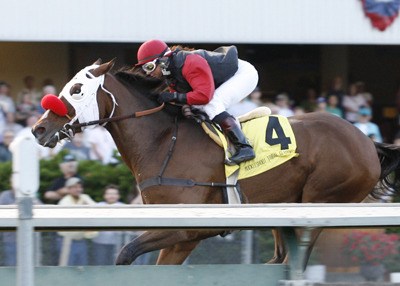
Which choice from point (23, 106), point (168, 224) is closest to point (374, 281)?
point (168, 224)

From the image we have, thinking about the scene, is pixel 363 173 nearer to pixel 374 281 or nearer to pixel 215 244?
pixel 215 244

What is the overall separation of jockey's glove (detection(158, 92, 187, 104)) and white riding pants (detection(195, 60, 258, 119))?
5.0 inches

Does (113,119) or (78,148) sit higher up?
(113,119)

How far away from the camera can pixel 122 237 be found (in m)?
5.87

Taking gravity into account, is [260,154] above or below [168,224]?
below

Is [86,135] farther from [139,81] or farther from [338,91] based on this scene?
[338,91]

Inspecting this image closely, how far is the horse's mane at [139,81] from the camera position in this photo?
21.9 feet

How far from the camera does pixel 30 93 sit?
1098cm

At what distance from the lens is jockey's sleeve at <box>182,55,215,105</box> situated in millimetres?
6273

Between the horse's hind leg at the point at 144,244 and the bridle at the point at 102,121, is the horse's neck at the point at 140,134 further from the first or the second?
the horse's hind leg at the point at 144,244

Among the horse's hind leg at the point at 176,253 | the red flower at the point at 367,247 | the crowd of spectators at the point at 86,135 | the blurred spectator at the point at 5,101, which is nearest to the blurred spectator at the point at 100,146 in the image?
the crowd of spectators at the point at 86,135

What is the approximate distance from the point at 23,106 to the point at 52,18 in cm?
143

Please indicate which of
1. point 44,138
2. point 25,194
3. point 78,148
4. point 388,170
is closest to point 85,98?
point 44,138

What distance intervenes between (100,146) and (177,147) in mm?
3439
